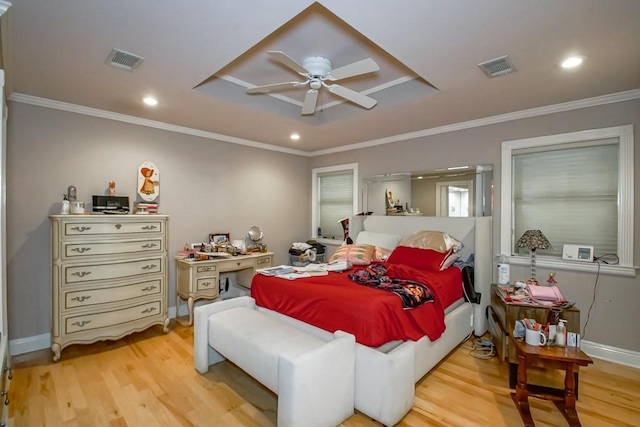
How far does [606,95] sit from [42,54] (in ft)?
15.1

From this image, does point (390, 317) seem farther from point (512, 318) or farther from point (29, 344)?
point (29, 344)

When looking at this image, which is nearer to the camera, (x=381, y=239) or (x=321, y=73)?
(x=321, y=73)

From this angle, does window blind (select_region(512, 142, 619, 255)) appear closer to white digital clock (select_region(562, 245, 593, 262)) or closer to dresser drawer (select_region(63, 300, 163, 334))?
white digital clock (select_region(562, 245, 593, 262))

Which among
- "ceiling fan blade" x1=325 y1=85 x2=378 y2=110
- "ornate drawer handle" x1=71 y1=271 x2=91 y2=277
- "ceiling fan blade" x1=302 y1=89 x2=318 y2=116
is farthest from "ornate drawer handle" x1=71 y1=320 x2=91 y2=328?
"ceiling fan blade" x1=325 y1=85 x2=378 y2=110

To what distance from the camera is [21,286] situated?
297 cm

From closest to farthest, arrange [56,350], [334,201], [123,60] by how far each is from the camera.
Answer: [123,60], [56,350], [334,201]

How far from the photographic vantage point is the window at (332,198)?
500 centimetres

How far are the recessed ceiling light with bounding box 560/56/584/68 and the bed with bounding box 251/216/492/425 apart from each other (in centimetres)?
167

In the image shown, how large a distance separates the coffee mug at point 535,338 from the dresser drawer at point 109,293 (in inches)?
134

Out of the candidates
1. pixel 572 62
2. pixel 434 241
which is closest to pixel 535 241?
pixel 434 241

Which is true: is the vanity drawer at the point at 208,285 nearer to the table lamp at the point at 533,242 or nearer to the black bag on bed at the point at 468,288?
the black bag on bed at the point at 468,288

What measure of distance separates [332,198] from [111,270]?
11.0 ft

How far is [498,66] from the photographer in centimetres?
225

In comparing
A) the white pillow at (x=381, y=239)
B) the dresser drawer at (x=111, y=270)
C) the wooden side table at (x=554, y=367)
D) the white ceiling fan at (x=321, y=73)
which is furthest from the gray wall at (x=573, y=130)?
the dresser drawer at (x=111, y=270)
